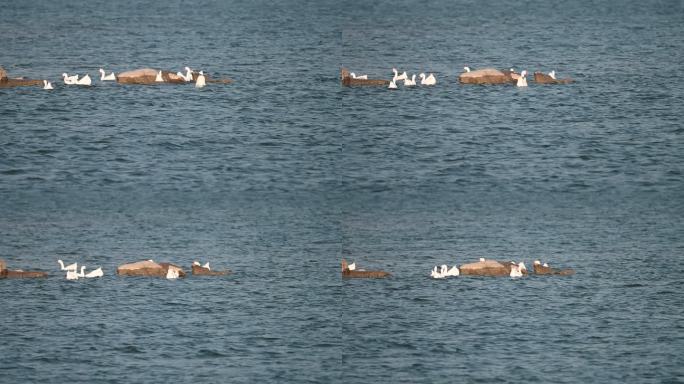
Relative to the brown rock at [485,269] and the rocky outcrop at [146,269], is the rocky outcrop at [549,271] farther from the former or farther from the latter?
the rocky outcrop at [146,269]

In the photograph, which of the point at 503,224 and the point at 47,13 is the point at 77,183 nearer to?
the point at 503,224

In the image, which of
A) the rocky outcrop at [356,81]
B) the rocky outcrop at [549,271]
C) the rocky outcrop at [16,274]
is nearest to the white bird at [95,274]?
the rocky outcrop at [16,274]

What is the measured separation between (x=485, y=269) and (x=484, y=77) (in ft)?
107

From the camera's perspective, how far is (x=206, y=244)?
65.2 metres

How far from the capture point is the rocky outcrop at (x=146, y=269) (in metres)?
61.8

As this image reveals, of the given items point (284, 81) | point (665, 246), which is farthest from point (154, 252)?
point (284, 81)

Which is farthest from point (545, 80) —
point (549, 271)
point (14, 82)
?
point (549, 271)

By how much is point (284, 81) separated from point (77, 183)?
26657 mm

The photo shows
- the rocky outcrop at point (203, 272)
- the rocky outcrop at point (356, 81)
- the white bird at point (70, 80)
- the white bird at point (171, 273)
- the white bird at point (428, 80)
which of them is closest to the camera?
the white bird at point (171, 273)

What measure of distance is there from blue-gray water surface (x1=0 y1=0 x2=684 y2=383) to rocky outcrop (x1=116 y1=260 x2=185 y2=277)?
562 mm

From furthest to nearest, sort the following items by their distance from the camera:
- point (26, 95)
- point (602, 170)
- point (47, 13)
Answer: point (47, 13)
point (26, 95)
point (602, 170)

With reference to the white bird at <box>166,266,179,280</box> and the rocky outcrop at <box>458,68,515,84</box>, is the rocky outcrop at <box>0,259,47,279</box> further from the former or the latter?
the rocky outcrop at <box>458,68,515,84</box>

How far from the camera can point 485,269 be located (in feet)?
206

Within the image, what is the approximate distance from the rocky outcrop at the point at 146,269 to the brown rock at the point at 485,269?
1022cm
